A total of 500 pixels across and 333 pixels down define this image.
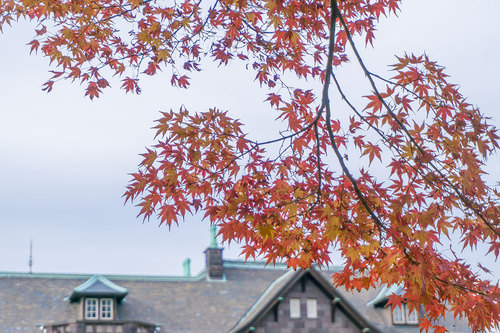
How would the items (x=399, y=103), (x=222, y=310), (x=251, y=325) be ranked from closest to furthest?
(x=399, y=103) < (x=251, y=325) < (x=222, y=310)

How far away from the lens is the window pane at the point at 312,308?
96.4 feet

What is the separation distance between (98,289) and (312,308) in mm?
7750

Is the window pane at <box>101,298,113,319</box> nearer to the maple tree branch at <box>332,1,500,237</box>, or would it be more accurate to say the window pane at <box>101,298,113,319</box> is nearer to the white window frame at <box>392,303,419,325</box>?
the white window frame at <box>392,303,419,325</box>

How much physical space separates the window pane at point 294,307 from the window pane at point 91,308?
7079 millimetres

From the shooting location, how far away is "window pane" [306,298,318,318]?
29.4 m

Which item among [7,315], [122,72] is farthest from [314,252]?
[7,315]

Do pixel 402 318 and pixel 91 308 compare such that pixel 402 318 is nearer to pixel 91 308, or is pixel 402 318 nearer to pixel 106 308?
pixel 106 308

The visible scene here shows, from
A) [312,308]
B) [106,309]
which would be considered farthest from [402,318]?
[106,309]

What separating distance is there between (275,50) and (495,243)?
3087 mm

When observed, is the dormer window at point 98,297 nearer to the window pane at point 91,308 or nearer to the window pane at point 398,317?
the window pane at point 91,308

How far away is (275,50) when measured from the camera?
8.97m

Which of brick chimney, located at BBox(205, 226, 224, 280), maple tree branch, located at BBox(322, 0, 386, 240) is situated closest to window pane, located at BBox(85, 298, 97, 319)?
brick chimney, located at BBox(205, 226, 224, 280)

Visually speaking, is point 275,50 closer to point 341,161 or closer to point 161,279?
point 341,161

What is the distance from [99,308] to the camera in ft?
99.2
